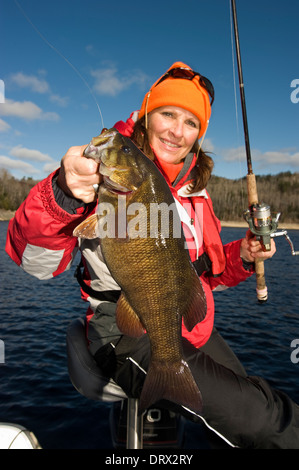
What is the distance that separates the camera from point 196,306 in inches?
94.1

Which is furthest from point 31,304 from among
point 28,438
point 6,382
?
point 28,438

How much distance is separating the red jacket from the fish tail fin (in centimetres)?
91

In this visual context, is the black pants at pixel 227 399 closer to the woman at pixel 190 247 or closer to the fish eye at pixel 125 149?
the woman at pixel 190 247

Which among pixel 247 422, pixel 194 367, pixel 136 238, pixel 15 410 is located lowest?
pixel 15 410

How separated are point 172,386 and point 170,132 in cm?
254

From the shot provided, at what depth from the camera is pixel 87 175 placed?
2.19 metres

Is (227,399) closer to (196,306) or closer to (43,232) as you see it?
(196,306)

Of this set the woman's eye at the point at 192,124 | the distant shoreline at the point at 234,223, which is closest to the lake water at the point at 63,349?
the woman's eye at the point at 192,124

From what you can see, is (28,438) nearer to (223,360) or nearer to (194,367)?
(194,367)

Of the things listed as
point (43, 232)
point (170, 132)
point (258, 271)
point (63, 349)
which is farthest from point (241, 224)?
point (43, 232)

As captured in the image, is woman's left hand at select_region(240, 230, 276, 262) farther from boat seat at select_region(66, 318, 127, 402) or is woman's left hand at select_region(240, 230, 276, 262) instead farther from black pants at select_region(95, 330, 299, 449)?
boat seat at select_region(66, 318, 127, 402)

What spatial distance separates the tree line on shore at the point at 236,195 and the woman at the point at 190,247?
73.1 m

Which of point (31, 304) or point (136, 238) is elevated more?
point (136, 238)

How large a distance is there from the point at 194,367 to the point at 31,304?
Result: 36.9 feet
